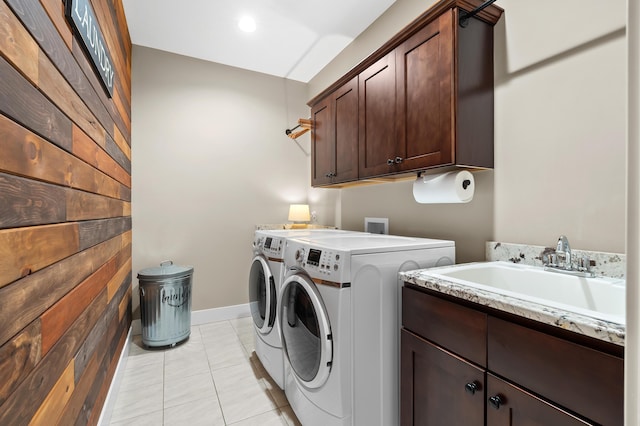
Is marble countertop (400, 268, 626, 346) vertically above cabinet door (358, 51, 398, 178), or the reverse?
cabinet door (358, 51, 398, 178)

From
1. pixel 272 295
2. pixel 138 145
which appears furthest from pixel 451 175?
pixel 138 145

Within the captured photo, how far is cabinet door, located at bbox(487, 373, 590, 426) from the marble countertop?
0.70ft

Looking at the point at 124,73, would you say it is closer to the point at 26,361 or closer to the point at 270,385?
the point at 26,361

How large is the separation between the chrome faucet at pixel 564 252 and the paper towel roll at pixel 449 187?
441 millimetres

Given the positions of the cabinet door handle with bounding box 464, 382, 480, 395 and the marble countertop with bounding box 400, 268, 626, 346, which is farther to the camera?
the cabinet door handle with bounding box 464, 382, 480, 395

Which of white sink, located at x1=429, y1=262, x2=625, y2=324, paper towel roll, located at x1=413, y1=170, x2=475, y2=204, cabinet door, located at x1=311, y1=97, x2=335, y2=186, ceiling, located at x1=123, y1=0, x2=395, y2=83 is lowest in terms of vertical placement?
white sink, located at x1=429, y1=262, x2=625, y2=324

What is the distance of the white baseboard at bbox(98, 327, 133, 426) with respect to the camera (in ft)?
5.27

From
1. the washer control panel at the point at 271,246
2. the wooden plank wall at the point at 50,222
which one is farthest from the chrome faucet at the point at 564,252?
the wooden plank wall at the point at 50,222

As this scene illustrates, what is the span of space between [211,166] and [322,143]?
1.30m

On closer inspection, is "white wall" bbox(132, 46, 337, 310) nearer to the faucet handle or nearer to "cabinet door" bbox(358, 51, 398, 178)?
"cabinet door" bbox(358, 51, 398, 178)

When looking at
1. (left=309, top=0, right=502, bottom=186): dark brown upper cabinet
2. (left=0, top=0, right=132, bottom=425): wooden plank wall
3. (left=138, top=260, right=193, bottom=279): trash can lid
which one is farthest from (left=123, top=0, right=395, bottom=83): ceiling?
(left=138, top=260, right=193, bottom=279): trash can lid

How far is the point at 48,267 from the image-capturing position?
34.5 inches

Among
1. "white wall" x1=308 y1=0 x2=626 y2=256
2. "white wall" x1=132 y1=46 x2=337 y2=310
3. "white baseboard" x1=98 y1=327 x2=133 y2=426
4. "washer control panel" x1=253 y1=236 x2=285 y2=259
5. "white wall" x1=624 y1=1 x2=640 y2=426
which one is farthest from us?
"white wall" x1=132 y1=46 x2=337 y2=310

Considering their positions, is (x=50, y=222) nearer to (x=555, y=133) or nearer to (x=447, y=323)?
(x=447, y=323)
